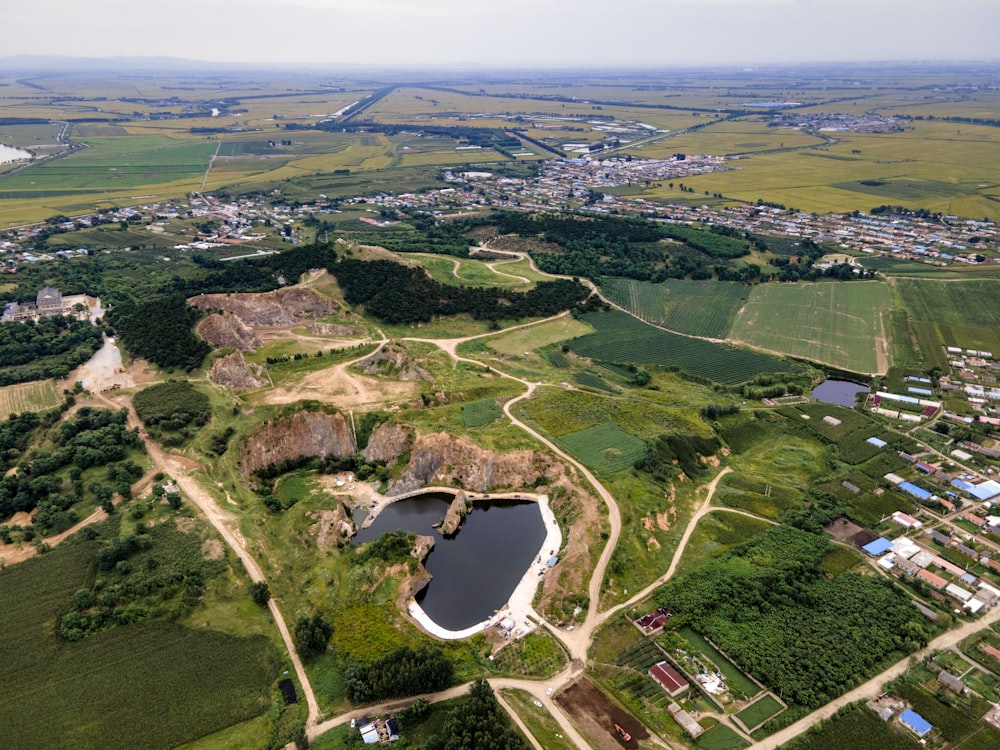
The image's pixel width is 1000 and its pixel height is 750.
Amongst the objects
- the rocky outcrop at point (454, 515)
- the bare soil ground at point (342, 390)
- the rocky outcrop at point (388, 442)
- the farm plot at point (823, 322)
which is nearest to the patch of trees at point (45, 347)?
the bare soil ground at point (342, 390)

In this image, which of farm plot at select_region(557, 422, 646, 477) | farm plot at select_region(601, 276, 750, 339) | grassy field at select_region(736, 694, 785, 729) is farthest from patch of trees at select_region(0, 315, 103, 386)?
farm plot at select_region(601, 276, 750, 339)

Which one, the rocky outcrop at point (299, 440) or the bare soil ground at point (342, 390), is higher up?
the bare soil ground at point (342, 390)

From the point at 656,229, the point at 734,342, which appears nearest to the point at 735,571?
the point at 734,342

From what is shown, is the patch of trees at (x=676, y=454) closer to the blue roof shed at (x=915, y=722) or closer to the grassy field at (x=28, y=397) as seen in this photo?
the blue roof shed at (x=915, y=722)

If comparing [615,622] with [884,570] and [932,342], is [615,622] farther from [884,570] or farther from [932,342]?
[932,342]

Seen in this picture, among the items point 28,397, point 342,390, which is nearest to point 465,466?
point 342,390

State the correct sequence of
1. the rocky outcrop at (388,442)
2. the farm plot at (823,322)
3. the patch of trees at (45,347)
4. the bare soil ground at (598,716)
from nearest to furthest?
the bare soil ground at (598,716), the rocky outcrop at (388,442), the patch of trees at (45,347), the farm plot at (823,322)

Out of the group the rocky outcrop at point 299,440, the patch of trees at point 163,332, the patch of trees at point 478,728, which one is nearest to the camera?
the patch of trees at point 478,728
